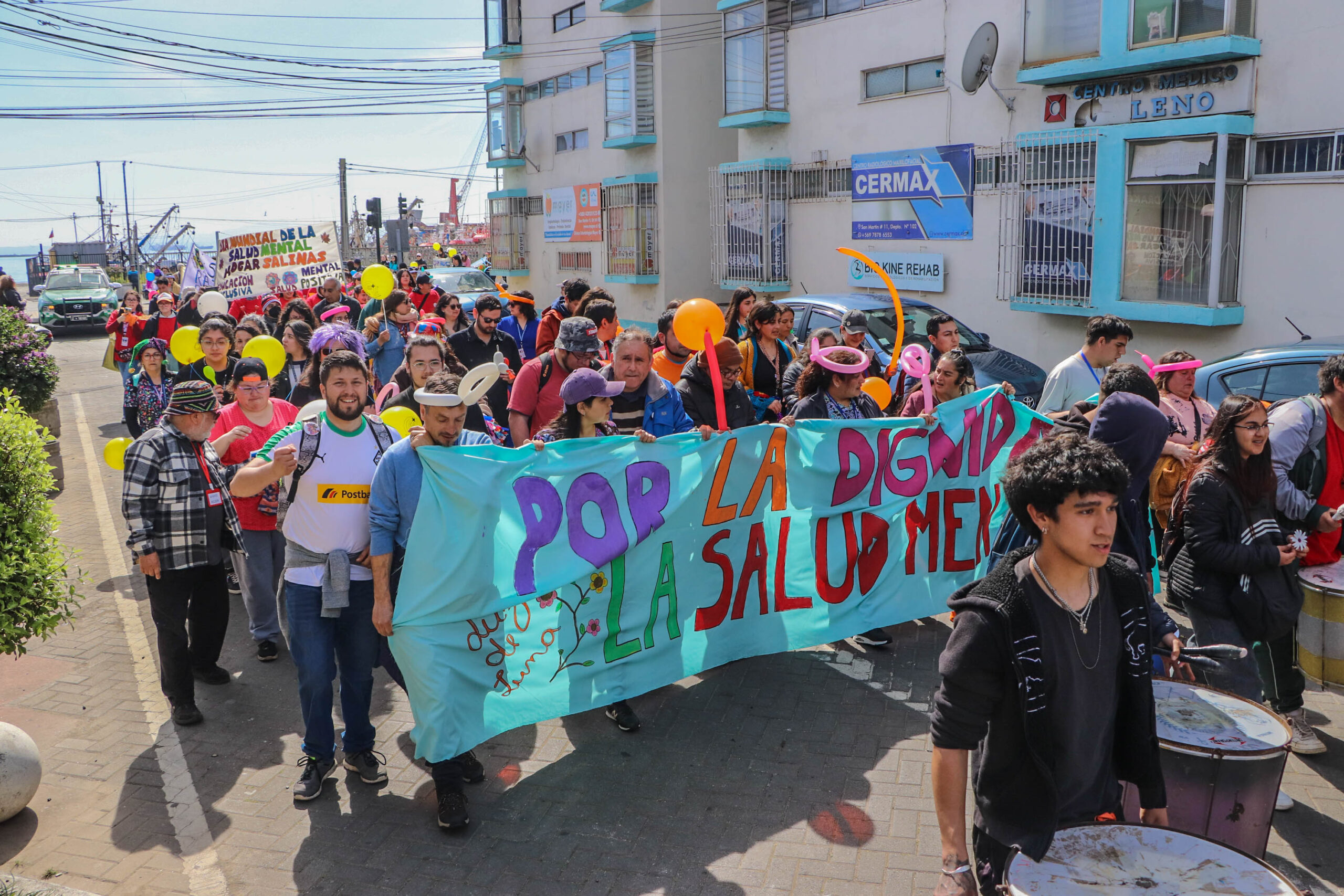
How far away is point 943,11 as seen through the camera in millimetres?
15633

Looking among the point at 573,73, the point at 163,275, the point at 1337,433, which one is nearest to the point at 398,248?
the point at 573,73

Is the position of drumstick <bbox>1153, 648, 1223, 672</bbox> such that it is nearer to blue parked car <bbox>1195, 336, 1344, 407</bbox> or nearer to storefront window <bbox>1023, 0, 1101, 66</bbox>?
blue parked car <bbox>1195, 336, 1344, 407</bbox>

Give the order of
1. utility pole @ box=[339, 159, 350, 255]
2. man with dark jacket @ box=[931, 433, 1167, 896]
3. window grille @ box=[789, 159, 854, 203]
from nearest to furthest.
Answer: man with dark jacket @ box=[931, 433, 1167, 896] → window grille @ box=[789, 159, 854, 203] → utility pole @ box=[339, 159, 350, 255]

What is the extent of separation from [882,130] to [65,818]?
15.2 meters

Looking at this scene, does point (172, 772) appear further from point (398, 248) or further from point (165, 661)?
point (398, 248)

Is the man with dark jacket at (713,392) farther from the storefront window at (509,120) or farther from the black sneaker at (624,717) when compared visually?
the storefront window at (509,120)

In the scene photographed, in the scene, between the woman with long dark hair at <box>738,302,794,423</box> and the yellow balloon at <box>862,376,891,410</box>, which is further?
the woman with long dark hair at <box>738,302,794,423</box>

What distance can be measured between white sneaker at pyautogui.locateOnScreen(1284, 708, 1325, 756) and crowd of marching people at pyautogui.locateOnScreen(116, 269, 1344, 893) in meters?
0.01

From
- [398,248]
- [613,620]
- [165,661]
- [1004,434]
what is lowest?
[165,661]

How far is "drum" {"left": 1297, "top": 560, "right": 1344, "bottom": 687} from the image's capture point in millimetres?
4570

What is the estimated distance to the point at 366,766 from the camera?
505cm

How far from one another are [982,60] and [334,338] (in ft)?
36.7

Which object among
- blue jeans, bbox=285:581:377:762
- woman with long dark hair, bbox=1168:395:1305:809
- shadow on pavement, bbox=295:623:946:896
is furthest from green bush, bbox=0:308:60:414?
woman with long dark hair, bbox=1168:395:1305:809

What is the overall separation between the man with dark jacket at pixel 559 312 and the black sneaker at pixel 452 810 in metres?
5.32
